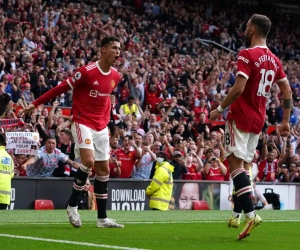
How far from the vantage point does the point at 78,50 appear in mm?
22109

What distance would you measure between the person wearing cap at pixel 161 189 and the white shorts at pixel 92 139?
6.18 m

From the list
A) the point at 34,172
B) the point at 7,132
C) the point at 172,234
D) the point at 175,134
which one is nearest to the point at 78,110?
the point at 172,234

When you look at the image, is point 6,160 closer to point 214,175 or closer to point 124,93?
point 214,175

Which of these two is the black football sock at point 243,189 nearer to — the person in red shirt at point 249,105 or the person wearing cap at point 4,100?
the person in red shirt at point 249,105

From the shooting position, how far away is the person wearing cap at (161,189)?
16.0m

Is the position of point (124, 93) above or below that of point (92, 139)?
above

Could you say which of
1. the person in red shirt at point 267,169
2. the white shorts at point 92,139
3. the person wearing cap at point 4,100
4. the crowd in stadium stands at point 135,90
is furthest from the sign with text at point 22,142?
the person in red shirt at point 267,169

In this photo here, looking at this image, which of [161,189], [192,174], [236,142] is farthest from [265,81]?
[192,174]

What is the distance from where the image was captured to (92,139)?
384 inches

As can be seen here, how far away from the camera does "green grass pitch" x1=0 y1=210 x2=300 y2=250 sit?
24.5 feet

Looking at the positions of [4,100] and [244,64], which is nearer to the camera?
[244,64]

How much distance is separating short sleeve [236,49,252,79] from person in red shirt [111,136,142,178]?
9.23 metres

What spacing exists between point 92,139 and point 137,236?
1728 millimetres

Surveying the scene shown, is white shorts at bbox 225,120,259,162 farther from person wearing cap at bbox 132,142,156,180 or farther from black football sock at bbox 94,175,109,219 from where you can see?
person wearing cap at bbox 132,142,156,180
